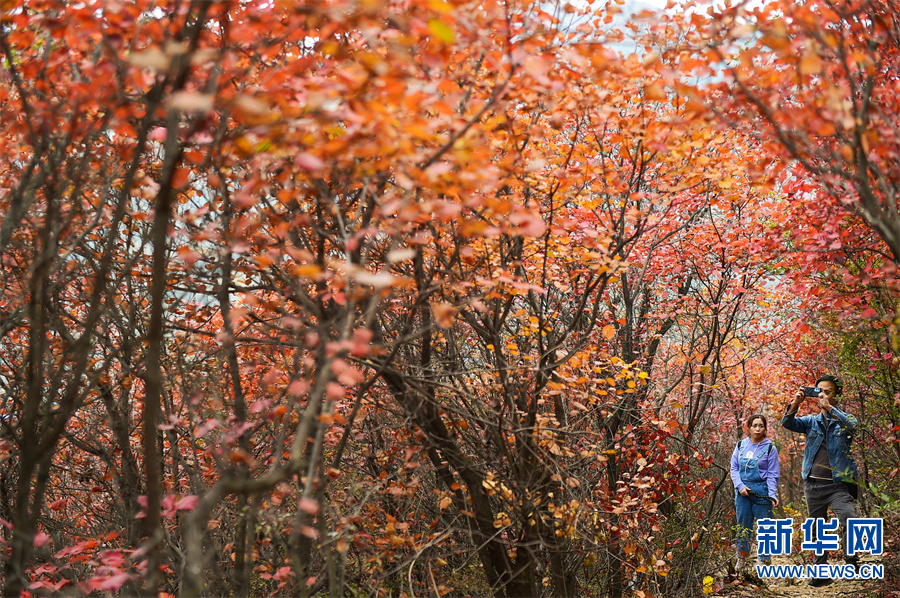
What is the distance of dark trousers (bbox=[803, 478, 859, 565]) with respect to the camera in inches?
239

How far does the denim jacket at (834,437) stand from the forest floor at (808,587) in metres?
0.86

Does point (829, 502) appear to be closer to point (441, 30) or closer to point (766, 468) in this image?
point (766, 468)

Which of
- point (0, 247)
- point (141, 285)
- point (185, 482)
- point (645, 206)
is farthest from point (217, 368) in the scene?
point (645, 206)

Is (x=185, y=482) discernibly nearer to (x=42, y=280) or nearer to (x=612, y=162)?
(x=42, y=280)

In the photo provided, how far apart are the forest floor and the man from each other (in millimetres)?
155

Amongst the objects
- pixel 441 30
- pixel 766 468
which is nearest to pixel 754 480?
pixel 766 468

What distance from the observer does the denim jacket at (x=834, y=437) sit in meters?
5.93

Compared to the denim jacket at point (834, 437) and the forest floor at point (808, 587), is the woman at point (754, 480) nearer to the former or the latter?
the forest floor at point (808, 587)

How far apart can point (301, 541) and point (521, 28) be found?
3.31m

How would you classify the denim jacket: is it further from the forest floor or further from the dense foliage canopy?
the forest floor

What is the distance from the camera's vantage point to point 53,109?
2645 millimetres

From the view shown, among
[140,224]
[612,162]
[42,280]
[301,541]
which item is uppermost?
[612,162]

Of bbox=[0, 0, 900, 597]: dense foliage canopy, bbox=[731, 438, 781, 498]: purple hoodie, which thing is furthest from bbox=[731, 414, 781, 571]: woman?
bbox=[0, 0, 900, 597]: dense foliage canopy

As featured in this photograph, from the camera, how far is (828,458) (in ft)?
20.6
